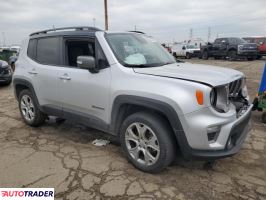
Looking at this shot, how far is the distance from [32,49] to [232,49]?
1949 centimetres

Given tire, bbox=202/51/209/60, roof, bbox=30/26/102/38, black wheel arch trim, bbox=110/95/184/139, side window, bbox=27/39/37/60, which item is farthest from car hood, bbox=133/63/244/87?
tire, bbox=202/51/209/60

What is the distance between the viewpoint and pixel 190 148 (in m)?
3.03

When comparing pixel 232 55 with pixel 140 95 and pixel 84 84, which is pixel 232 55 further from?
pixel 140 95

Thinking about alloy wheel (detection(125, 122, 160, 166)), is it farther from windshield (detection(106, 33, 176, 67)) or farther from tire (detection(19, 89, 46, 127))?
tire (detection(19, 89, 46, 127))

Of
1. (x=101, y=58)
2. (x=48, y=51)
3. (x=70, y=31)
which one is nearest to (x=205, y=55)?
(x=48, y=51)

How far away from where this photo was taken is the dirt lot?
3055 mm

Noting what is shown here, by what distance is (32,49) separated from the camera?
5.03m

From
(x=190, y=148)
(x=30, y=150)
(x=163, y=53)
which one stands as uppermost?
(x=163, y=53)

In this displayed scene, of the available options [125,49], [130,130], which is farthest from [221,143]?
[125,49]

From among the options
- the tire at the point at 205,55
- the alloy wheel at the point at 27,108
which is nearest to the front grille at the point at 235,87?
the alloy wheel at the point at 27,108

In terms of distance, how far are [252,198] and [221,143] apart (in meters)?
0.69

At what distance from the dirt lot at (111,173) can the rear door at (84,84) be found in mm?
603

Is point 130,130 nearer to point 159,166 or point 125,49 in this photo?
point 159,166

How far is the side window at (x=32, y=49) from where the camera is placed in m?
4.98
